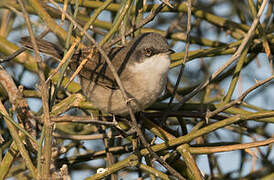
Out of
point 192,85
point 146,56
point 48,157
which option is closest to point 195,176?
point 48,157

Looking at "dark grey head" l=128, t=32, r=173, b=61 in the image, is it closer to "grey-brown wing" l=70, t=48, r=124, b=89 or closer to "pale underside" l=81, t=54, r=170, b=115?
"pale underside" l=81, t=54, r=170, b=115

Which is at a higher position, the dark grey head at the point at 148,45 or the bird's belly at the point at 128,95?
the dark grey head at the point at 148,45

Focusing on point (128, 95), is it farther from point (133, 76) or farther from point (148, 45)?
point (148, 45)

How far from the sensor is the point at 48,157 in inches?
76.6

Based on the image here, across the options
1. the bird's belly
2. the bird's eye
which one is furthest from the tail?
the bird's eye

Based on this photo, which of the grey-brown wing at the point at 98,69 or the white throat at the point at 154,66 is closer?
the white throat at the point at 154,66

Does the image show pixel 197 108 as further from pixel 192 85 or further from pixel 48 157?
pixel 48 157

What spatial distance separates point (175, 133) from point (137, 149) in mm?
621

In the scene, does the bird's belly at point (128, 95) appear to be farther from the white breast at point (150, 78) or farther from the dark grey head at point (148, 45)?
the dark grey head at point (148, 45)

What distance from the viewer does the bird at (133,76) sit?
321 cm

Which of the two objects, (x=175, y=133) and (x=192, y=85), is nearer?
(x=175, y=133)

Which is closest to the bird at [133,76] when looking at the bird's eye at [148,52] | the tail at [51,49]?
the bird's eye at [148,52]

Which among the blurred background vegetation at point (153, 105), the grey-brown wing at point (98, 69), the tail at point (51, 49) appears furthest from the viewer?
the tail at point (51, 49)

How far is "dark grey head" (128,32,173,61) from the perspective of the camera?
319 centimetres
